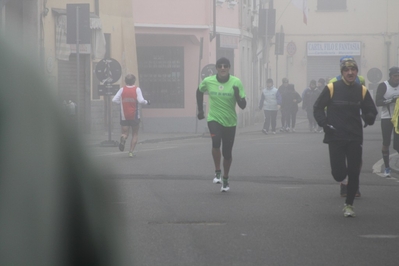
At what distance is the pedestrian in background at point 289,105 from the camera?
3350 centimetres

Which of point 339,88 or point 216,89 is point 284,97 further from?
point 339,88

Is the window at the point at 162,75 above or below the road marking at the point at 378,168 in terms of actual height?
above

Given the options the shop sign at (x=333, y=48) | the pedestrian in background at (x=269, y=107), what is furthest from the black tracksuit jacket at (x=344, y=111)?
the shop sign at (x=333, y=48)

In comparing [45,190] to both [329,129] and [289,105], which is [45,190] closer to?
[329,129]

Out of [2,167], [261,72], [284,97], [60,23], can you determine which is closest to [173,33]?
[284,97]

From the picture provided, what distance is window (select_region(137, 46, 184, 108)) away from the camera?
34.8 meters

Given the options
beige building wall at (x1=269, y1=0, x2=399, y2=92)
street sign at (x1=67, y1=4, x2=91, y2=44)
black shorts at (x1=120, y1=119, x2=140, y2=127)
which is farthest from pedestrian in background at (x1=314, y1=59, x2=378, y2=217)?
beige building wall at (x1=269, y1=0, x2=399, y2=92)

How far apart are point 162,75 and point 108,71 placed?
35.3 ft

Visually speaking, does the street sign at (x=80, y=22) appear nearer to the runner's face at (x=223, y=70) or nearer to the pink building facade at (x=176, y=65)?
the runner's face at (x=223, y=70)

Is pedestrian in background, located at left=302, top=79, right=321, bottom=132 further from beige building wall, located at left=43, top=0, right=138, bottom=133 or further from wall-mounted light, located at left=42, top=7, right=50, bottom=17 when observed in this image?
wall-mounted light, located at left=42, top=7, right=50, bottom=17

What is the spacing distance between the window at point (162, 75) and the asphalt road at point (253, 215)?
16939mm

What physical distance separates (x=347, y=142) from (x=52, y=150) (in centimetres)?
921

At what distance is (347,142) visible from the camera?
10281 mm

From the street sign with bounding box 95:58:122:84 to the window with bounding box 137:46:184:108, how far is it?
10531mm
